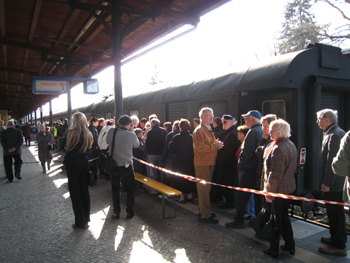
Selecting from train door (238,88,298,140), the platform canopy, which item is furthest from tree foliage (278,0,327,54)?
train door (238,88,298,140)

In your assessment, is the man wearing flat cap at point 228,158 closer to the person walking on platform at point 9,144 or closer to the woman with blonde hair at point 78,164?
the woman with blonde hair at point 78,164

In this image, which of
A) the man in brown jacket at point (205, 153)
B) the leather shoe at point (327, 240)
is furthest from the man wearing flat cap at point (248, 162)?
the leather shoe at point (327, 240)

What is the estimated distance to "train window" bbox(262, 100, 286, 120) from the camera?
15.1ft

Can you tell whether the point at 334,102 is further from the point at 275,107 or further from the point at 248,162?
the point at 248,162

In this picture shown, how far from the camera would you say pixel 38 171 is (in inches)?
361

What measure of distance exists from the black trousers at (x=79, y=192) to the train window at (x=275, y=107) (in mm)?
3358

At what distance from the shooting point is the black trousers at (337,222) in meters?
3.21

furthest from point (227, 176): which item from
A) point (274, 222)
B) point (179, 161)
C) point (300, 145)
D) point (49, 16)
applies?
point (49, 16)

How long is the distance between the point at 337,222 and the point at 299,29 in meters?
23.1

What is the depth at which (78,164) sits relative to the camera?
164 inches

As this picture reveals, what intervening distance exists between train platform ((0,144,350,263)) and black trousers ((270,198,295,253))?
155 mm

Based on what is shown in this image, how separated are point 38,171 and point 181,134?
655cm

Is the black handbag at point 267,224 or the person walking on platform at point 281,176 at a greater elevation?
the person walking on platform at point 281,176

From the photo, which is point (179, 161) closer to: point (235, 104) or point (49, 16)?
point (235, 104)
